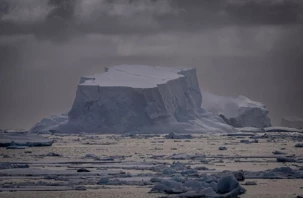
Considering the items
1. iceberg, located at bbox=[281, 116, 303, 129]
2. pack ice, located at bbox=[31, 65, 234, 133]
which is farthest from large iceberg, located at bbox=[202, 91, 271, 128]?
iceberg, located at bbox=[281, 116, 303, 129]

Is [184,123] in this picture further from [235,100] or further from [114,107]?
[235,100]

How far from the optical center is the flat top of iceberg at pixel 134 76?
57.7 metres

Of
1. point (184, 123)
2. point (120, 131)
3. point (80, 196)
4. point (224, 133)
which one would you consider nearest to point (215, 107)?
point (224, 133)

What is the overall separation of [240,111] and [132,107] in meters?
17.5

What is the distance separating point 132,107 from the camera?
55.1 metres

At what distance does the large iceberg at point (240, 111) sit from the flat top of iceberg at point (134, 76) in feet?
21.7

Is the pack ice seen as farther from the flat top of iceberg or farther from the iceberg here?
the iceberg

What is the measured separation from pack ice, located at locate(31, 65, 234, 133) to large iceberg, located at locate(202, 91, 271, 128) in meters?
8.21

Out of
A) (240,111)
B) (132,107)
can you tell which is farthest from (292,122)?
(132,107)

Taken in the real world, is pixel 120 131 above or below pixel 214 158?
above

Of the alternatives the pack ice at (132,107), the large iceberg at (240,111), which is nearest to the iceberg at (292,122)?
the large iceberg at (240,111)

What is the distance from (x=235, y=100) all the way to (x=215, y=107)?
8.64 feet

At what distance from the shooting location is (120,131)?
55875 millimetres

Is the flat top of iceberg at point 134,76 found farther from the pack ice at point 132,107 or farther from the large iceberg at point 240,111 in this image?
the large iceberg at point 240,111
